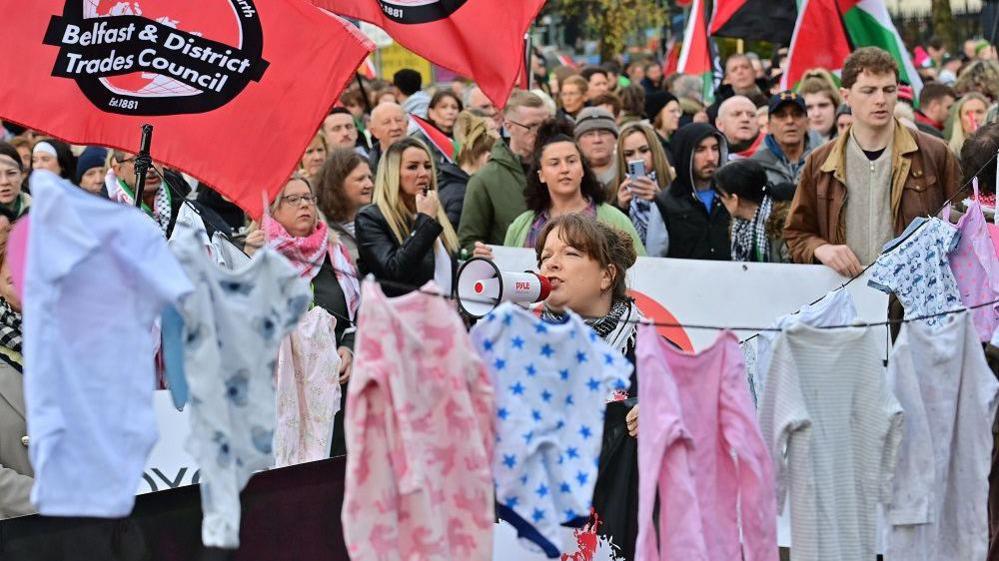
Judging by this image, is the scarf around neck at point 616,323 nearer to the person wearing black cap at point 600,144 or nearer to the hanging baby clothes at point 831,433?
the hanging baby clothes at point 831,433

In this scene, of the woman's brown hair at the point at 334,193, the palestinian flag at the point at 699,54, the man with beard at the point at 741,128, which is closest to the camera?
the woman's brown hair at the point at 334,193

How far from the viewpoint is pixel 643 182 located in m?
9.18

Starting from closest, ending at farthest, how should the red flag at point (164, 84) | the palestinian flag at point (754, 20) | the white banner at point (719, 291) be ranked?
1. the red flag at point (164, 84)
2. the white banner at point (719, 291)
3. the palestinian flag at point (754, 20)

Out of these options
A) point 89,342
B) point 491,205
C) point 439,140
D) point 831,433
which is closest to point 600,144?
point 491,205

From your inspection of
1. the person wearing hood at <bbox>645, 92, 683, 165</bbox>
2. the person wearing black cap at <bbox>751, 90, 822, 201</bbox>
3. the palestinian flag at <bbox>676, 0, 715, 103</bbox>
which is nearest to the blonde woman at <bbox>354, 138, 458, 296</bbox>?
the person wearing black cap at <bbox>751, 90, 822, 201</bbox>

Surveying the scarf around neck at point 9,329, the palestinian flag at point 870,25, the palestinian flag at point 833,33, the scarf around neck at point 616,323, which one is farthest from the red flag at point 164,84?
the palestinian flag at point 870,25

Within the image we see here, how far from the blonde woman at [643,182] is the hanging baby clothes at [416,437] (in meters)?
4.50

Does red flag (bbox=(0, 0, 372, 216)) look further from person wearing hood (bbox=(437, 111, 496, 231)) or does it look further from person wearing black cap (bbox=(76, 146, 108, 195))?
person wearing black cap (bbox=(76, 146, 108, 195))

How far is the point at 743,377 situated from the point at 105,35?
295cm

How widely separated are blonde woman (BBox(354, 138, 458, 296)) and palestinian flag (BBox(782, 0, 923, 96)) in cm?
498

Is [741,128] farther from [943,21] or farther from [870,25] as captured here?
[943,21]

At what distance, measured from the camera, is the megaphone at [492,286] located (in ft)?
18.9

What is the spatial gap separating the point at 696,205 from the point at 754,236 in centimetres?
44

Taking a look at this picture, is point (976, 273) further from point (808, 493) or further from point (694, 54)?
point (694, 54)
